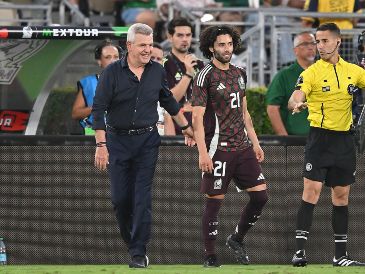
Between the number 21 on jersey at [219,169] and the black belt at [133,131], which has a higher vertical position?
the black belt at [133,131]

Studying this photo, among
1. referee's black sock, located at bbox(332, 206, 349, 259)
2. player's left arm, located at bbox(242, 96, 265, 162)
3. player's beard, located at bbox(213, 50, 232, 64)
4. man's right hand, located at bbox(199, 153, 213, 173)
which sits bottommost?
referee's black sock, located at bbox(332, 206, 349, 259)

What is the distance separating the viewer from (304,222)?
1257 cm

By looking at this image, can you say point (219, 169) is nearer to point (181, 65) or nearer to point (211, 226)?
point (211, 226)

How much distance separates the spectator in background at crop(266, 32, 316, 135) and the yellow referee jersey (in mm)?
2196

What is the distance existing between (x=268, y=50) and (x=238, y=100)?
23.3 feet

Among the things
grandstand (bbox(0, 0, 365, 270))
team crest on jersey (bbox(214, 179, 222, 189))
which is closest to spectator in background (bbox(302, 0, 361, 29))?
grandstand (bbox(0, 0, 365, 270))

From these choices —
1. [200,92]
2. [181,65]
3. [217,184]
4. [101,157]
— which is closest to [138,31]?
[200,92]

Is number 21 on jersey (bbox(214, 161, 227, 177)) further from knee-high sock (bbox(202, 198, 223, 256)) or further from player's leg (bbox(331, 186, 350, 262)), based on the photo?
player's leg (bbox(331, 186, 350, 262))

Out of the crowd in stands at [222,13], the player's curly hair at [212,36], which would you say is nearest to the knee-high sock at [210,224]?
the player's curly hair at [212,36]

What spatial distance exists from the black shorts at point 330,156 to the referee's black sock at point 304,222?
0.88 feet

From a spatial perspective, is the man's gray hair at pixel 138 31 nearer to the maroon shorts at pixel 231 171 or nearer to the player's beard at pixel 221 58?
the player's beard at pixel 221 58

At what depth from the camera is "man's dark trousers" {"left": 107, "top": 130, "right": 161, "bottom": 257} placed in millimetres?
12078

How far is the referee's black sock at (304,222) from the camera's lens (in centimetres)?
1255

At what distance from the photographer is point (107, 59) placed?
14414 millimetres
